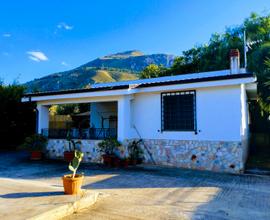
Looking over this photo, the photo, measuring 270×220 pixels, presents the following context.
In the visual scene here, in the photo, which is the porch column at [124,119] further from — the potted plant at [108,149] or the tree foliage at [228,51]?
the tree foliage at [228,51]

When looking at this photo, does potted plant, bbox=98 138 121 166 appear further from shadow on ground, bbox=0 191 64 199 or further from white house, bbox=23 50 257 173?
shadow on ground, bbox=0 191 64 199

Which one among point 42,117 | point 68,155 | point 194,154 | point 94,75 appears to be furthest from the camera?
point 94,75

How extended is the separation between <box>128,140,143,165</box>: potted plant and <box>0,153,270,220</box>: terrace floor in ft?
3.40

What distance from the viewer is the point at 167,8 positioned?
19.6m

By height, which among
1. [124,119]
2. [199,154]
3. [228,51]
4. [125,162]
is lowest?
[125,162]

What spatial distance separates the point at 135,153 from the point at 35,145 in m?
6.28

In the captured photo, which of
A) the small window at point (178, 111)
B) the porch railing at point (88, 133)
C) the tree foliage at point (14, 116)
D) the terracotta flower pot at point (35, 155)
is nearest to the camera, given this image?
the small window at point (178, 111)

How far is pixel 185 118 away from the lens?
1162cm

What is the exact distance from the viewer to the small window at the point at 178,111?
1146cm

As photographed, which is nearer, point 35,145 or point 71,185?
point 71,185

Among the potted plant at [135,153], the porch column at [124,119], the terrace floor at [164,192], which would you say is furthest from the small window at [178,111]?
the terrace floor at [164,192]

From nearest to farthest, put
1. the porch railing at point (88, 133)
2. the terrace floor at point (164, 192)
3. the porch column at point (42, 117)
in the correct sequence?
the terrace floor at point (164, 192) → the porch railing at point (88, 133) → the porch column at point (42, 117)

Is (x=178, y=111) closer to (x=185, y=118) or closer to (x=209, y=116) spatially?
(x=185, y=118)

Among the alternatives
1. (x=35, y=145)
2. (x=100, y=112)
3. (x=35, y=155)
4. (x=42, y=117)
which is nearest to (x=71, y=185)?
(x=35, y=155)
